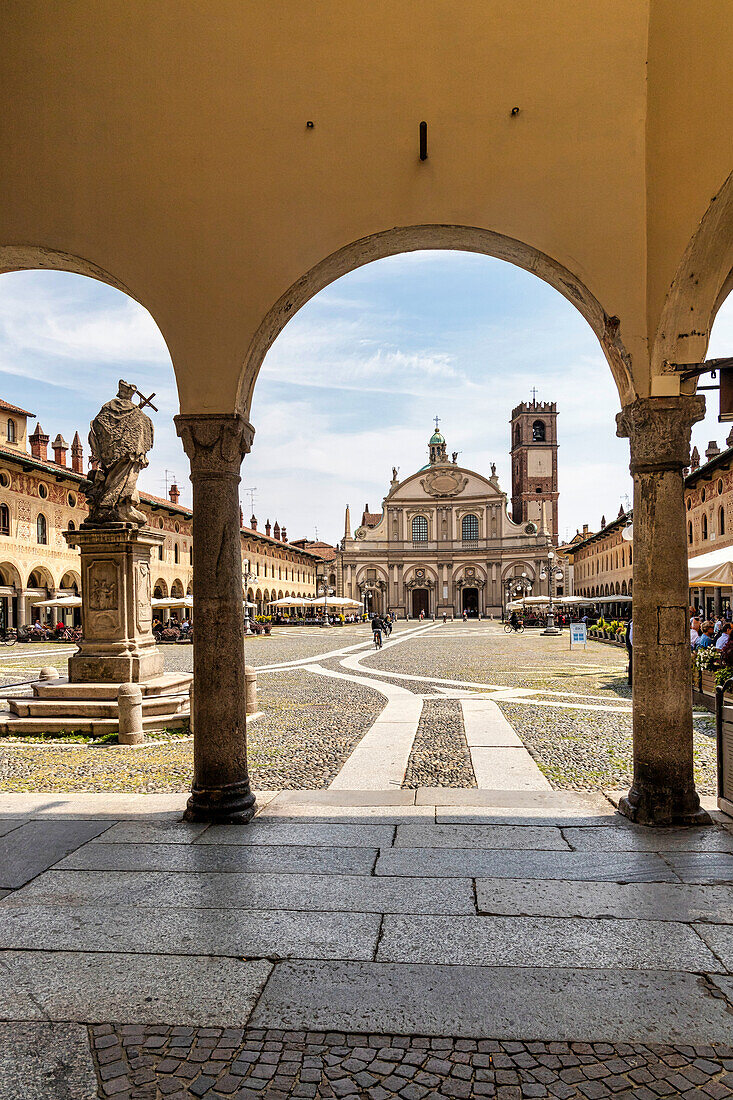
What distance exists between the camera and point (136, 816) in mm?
5430

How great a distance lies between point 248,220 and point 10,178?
184cm

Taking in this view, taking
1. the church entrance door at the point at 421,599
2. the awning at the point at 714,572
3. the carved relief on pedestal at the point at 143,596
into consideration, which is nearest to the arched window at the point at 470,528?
the church entrance door at the point at 421,599

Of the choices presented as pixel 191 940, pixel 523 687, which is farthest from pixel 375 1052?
pixel 523 687

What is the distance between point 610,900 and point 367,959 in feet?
4.60

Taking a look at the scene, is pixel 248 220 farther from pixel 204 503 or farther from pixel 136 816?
pixel 136 816

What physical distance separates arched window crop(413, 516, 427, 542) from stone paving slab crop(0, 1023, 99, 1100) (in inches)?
3169

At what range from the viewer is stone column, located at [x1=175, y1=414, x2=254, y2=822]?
538 centimetres

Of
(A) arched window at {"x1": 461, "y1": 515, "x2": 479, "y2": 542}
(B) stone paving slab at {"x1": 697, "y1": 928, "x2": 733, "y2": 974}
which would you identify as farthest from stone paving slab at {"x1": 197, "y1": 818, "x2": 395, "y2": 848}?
(A) arched window at {"x1": 461, "y1": 515, "x2": 479, "y2": 542}

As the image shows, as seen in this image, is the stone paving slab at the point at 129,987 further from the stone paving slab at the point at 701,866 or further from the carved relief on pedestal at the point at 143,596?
the carved relief on pedestal at the point at 143,596

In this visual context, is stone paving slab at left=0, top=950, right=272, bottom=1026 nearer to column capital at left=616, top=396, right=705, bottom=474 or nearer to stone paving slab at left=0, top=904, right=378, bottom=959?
stone paving slab at left=0, top=904, right=378, bottom=959

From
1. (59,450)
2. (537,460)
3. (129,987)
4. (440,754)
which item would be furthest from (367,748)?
(537,460)

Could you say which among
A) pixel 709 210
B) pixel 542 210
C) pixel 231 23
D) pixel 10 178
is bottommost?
pixel 709 210

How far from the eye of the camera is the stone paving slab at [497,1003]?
2.75m

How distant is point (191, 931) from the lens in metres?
3.55
